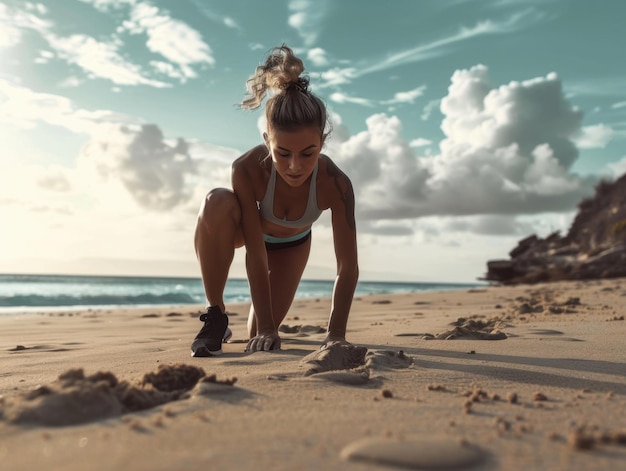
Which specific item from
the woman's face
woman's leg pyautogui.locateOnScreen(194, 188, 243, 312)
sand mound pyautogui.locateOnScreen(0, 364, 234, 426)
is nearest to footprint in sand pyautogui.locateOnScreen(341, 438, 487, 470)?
sand mound pyautogui.locateOnScreen(0, 364, 234, 426)

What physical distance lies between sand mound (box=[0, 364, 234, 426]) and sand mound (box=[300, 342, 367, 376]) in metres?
0.48

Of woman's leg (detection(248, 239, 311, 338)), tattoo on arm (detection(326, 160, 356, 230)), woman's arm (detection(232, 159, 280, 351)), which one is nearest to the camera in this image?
woman's arm (detection(232, 159, 280, 351))

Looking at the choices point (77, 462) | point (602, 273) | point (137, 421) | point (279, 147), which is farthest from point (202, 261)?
point (602, 273)

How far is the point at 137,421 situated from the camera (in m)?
1.24

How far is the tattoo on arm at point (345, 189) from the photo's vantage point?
3064 mm

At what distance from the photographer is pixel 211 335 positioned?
8.80ft

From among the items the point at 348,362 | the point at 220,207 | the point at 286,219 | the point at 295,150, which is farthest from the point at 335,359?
the point at 286,219

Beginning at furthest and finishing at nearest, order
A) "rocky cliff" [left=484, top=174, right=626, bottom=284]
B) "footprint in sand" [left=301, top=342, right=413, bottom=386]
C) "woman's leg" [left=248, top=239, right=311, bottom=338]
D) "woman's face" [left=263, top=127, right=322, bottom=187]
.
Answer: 1. "rocky cliff" [left=484, top=174, right=626, bottom=284]
2. "woman's leg" [left=248, top=239, right=311, bottom=338]
3. "woman's face" [left=263, top=127, right=322, bottom=187]
4. "footprint in sand" [left=301, top=342, right=413, bottom=386]

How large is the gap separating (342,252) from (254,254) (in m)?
0.47

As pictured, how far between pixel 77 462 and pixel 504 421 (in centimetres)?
92

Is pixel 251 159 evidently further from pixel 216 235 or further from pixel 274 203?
pixel 216 235

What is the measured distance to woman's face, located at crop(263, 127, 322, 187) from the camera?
Answer: 2689 mm

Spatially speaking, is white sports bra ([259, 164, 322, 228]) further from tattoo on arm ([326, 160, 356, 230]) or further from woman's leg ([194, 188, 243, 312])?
woman's leg ([194, 188, 243, 312])

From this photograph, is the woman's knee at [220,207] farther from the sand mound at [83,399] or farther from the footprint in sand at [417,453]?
the footprint in sand at [417,453]
